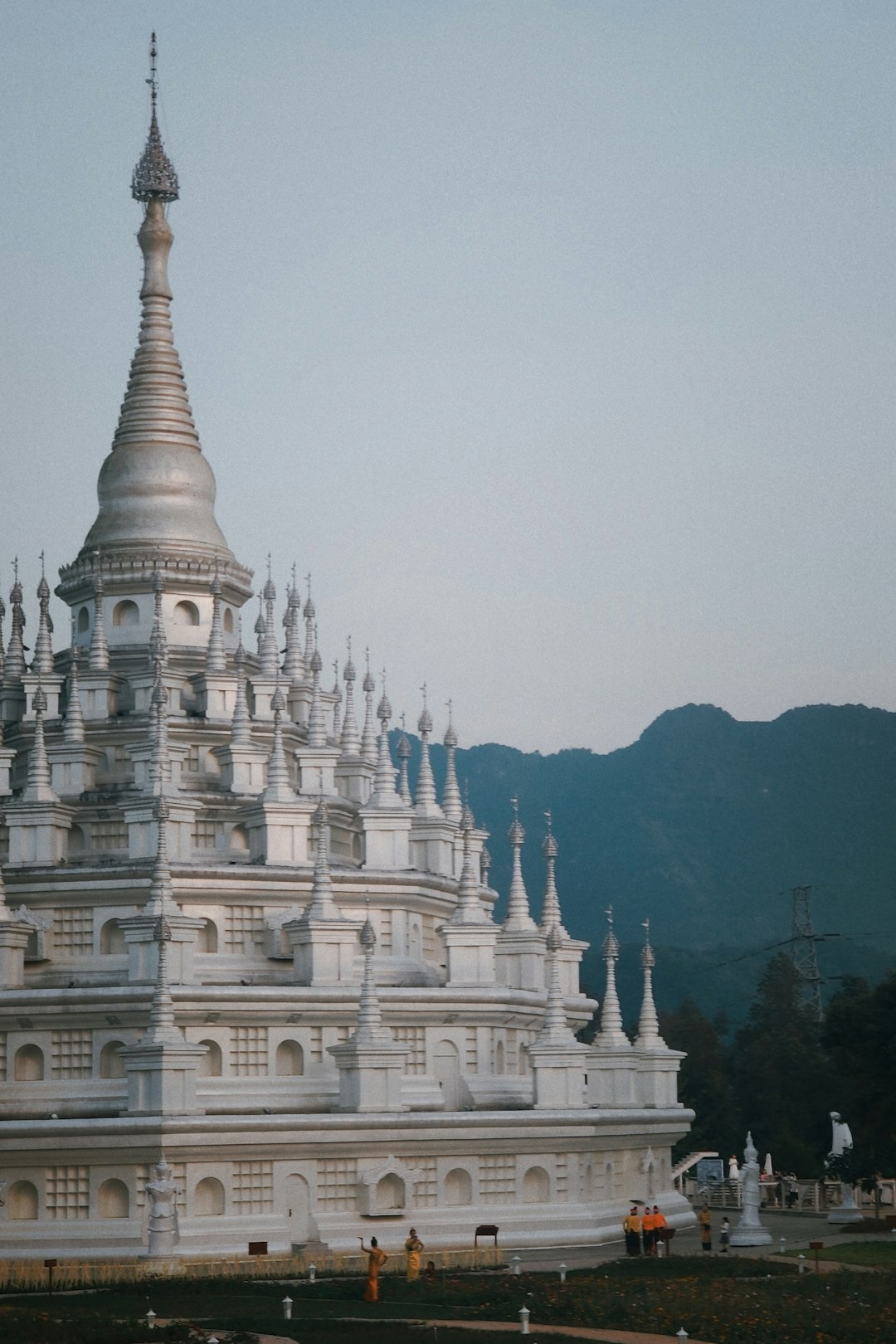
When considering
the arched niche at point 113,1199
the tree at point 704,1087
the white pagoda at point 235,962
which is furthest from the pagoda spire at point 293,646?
the tree at point 704,1087

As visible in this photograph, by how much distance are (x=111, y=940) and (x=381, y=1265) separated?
1392 cm

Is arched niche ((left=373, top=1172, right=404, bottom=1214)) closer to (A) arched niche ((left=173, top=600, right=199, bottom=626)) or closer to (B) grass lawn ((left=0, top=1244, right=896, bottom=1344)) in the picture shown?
(B) grass lawn ((left=0, top=1244, right=896, bottom=1344))

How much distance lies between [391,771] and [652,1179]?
13.6 metres

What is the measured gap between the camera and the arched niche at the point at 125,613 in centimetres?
6812

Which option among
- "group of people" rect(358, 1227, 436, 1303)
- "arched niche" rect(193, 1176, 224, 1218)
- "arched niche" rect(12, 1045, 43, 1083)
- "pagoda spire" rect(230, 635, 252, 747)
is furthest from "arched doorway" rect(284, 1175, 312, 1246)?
"pagoda spire" rect(230, 635, 252, 747)

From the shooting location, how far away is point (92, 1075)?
2256 inches

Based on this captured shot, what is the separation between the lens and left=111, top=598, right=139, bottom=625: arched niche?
68.1 meters

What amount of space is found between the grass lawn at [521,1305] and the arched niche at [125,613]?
80.4 ft

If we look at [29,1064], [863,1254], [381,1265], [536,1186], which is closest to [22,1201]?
[29,1064]

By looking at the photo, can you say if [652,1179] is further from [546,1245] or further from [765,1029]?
[765,1029]

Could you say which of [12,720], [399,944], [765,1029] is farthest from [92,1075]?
[765,1029]

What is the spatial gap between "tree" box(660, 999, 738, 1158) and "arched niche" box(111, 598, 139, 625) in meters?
40.6

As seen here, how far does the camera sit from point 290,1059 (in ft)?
192

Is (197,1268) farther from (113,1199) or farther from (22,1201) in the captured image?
(22,1201)
